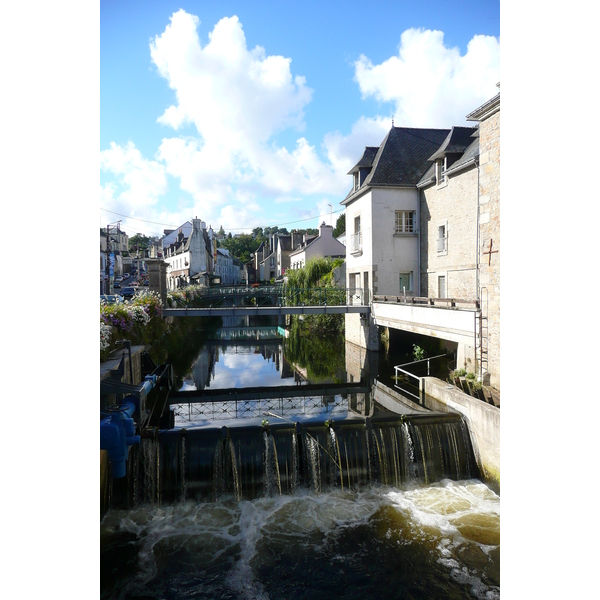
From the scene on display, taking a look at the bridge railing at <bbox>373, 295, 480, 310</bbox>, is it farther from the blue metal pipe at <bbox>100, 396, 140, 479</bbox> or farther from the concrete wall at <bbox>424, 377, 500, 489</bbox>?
the blue metal pipe at <bbox>100, 396, 140, 479</bbox>

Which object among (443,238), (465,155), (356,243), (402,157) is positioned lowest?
(443,238)

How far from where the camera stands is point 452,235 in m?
14.6

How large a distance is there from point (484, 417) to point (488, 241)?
3226mm

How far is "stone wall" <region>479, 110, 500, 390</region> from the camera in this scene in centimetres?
777

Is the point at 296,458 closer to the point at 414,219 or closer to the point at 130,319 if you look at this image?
the point at 130,319

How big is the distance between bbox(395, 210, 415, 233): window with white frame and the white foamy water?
1193 cm

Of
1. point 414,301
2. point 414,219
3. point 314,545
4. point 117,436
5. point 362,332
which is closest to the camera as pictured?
point 117,436

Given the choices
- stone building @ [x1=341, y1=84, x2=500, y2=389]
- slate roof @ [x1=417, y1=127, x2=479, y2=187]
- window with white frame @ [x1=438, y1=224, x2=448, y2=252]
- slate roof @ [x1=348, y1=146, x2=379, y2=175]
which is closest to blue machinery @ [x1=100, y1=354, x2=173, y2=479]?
stone building @ [x1=341, y1=84, x2=500, y2=389]

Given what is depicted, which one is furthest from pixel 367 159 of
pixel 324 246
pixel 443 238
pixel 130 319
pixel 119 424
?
pixel 119 424

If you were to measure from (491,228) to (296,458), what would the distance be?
5.43m
